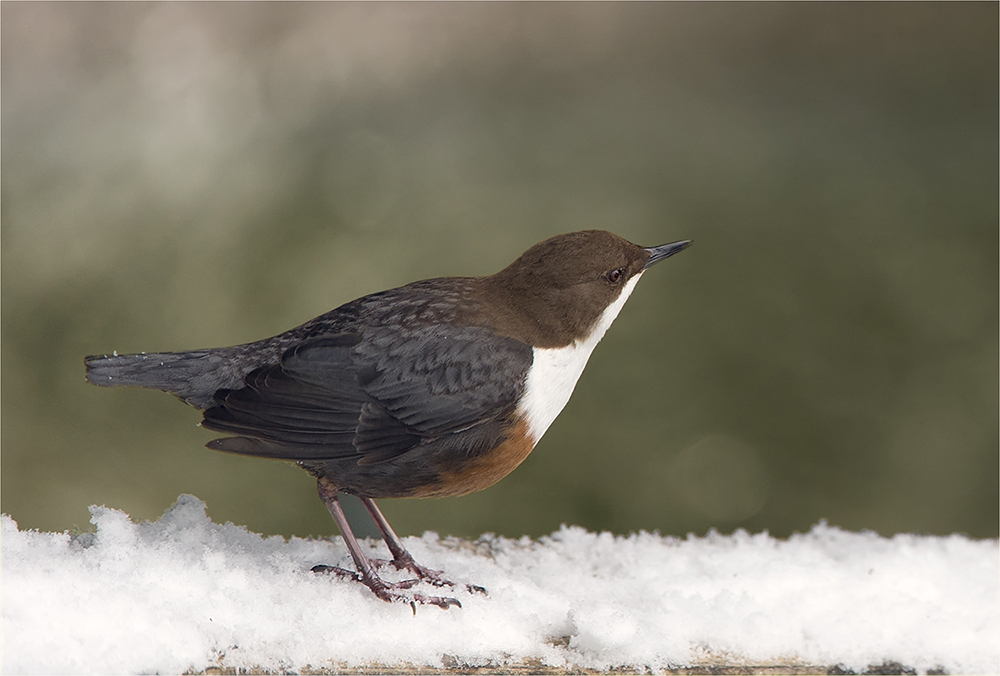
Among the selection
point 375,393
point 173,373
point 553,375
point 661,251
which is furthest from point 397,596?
point 661,251

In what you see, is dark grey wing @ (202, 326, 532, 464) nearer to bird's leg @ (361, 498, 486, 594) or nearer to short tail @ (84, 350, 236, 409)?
short tail @ (84, 350, 236, 409)

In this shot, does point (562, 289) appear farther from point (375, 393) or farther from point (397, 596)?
point (397, 596)

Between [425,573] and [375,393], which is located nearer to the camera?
[375,393]

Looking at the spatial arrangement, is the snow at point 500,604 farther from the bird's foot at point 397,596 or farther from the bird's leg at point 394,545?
the bird's leg at point 394,545

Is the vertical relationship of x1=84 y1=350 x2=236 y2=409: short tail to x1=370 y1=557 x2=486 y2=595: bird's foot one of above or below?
above

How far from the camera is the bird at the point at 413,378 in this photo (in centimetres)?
218

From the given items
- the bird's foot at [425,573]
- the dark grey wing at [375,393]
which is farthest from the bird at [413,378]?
the bird's foot at [425,573]

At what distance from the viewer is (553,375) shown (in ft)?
7.54

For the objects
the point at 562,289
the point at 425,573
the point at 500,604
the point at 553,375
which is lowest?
the point at 500,604

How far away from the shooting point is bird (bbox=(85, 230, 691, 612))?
7.14 feet

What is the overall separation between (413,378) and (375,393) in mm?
99

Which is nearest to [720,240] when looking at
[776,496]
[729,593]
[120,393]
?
[776,496]

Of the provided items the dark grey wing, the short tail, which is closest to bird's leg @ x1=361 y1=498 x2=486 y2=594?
the dark grey wing

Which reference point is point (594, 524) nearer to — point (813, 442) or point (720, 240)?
point (813, 442)
